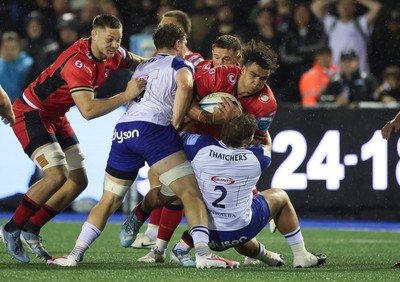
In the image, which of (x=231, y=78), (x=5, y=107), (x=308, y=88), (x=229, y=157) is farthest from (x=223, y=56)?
(x=308, y=88)

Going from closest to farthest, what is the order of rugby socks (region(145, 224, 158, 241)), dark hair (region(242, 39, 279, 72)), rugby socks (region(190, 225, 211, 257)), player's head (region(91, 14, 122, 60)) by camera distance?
rugby socks (region(190, 225, 211, 257)), dark hair (region(242, 39, 279, 72)), player's head (region(91, 14, 122, 60)), rugby socks (region(145, 224, 158, 241))

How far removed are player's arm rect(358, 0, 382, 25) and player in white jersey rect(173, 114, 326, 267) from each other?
7542mm

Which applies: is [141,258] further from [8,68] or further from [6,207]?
[8,68]

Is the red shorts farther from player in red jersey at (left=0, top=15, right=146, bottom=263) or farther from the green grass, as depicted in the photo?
the green grass

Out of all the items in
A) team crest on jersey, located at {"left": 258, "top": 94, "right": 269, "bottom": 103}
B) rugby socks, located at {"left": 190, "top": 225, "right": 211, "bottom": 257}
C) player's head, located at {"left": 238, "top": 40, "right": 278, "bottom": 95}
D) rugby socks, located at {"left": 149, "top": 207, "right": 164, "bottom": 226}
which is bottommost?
rugby socks, located at {"left": 149, "top": 207, "right": 164, "bottom": 226}

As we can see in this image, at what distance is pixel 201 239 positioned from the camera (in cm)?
811

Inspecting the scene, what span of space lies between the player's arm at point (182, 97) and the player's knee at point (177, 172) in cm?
32

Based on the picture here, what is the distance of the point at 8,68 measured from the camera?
15.1 metres

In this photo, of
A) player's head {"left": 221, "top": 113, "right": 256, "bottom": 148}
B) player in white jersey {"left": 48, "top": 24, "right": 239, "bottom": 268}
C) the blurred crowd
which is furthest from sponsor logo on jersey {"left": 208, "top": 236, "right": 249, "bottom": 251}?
the blurred crowd

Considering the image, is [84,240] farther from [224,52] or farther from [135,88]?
[224,52]

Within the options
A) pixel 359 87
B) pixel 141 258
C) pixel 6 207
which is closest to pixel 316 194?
pixel 359 87

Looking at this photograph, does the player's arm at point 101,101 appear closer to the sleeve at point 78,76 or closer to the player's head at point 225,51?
the sleeve at point 78,76

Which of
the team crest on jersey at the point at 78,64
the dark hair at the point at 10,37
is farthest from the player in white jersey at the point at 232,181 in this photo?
the dark hair at the point at 10,37

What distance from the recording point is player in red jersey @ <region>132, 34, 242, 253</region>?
9.05 m
